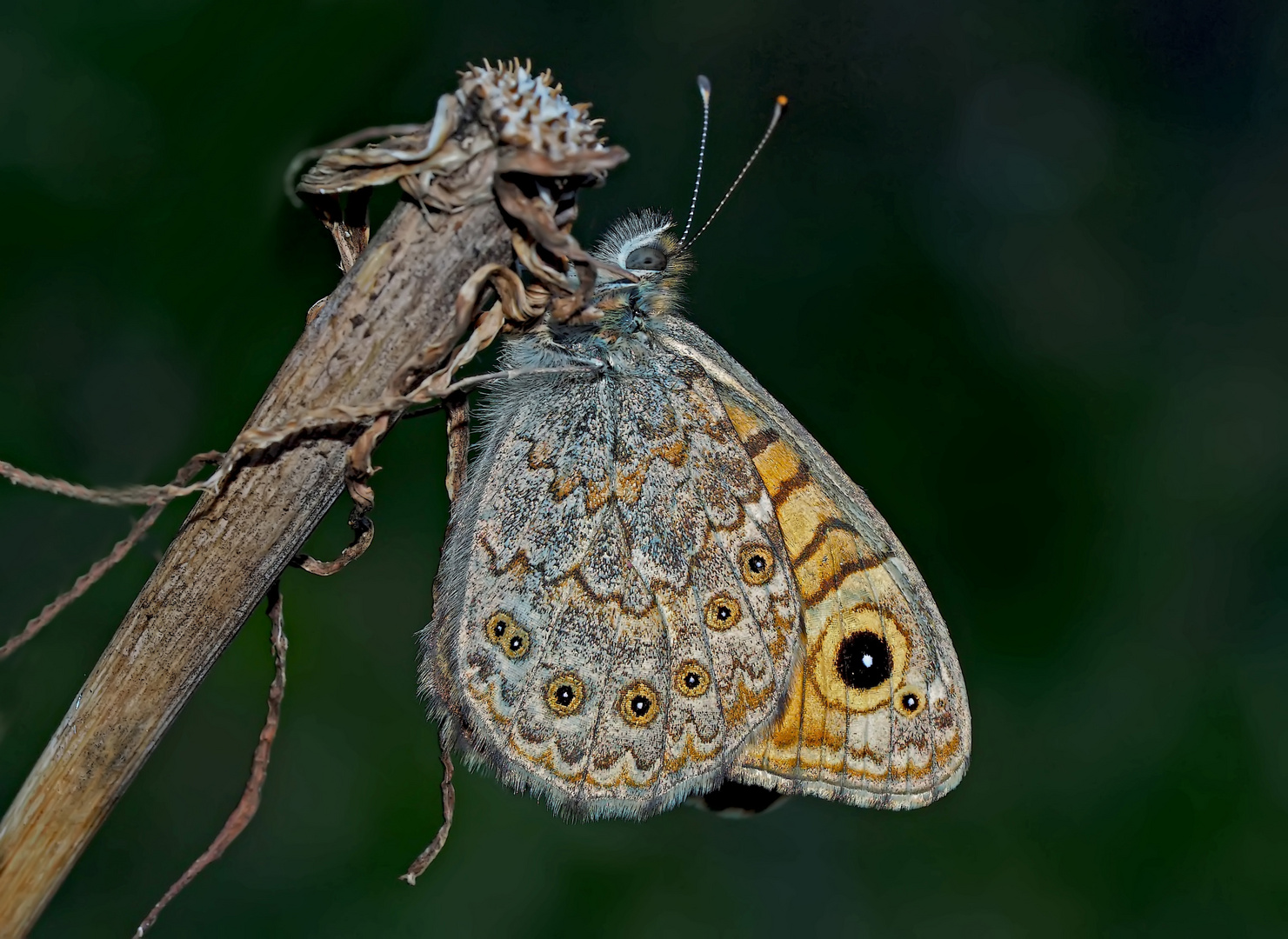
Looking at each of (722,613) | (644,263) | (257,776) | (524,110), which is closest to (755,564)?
(722,613)

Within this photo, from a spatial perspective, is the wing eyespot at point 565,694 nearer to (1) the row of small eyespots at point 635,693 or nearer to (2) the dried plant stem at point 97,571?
(1) the row of small eyespots at point 635,693

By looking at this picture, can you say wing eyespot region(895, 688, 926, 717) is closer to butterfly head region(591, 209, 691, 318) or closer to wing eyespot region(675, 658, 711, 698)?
wing eyespot region(675, 658, 711, 698)

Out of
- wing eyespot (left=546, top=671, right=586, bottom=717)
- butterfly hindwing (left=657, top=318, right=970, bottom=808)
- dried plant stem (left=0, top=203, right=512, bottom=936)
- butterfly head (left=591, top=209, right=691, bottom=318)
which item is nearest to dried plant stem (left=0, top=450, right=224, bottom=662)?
dried plant stem (left=0, top=203, right=512, bottom=936)

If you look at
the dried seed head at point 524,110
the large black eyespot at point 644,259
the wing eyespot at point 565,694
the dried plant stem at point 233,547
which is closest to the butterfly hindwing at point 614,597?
the wing eyespot at point 565,694

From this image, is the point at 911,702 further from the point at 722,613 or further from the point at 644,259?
the point at 644,259

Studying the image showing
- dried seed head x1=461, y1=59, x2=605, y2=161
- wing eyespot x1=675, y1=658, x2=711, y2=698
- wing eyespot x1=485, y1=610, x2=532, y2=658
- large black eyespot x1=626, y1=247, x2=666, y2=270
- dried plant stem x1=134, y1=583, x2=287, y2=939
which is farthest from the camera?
large black eyespot x1=626, y1=247, x2=666, y2=270

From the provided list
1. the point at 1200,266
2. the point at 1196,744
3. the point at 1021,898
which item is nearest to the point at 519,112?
the point at 1021,898
